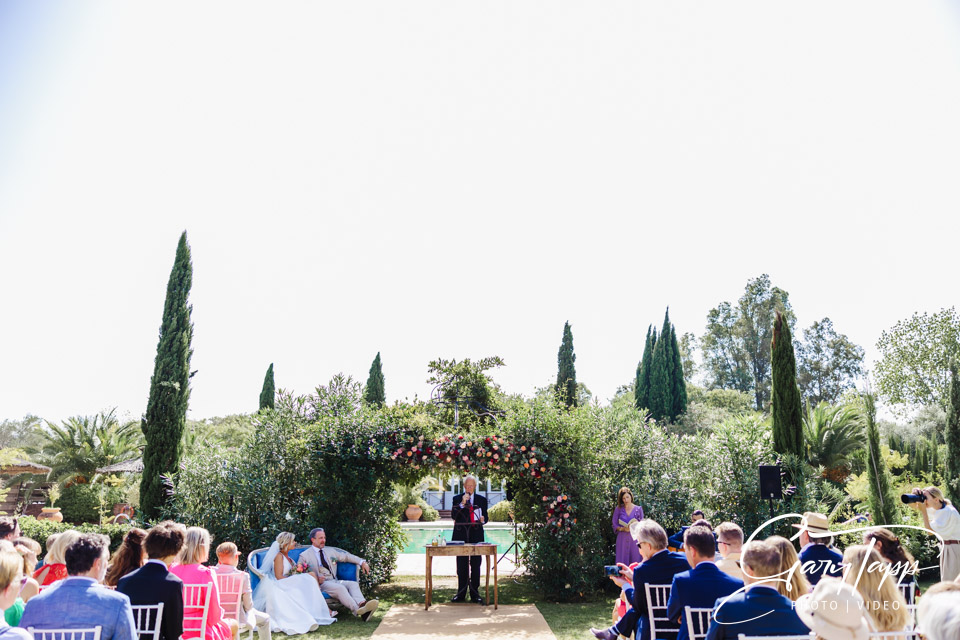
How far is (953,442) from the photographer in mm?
12477

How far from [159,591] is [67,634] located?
2.40 feet


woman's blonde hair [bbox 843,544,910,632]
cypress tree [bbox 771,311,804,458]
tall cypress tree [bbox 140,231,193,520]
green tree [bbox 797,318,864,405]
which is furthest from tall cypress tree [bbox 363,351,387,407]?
woman's blonde hair [bbox 843,544,910,632]

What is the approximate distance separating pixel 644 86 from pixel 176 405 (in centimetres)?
1071

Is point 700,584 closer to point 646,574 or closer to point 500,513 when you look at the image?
point 646,574

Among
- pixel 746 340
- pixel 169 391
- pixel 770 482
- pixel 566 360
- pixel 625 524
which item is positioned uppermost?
pixel 746 340

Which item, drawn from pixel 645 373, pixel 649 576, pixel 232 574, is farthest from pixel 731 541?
pixel 645 373

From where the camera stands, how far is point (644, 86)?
31.7 feet

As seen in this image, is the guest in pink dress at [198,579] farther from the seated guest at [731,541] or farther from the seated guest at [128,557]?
the seated guest at [731,541]

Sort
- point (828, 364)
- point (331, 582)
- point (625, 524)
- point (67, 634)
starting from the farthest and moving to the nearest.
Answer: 1. point (828, 364)
2. point (625, 524)
3. point (331, 582)
4. point (67, 634)

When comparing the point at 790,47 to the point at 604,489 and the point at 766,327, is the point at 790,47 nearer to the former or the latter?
the point at 604,489

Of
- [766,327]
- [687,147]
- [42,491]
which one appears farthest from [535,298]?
[766,327]

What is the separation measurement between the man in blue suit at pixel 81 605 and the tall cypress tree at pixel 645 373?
112ft

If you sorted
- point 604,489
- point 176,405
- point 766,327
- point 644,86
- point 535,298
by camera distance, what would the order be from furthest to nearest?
point 766,327
point 535,298
point 176,405
point 604,489
point 644,86

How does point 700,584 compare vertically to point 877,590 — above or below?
below
